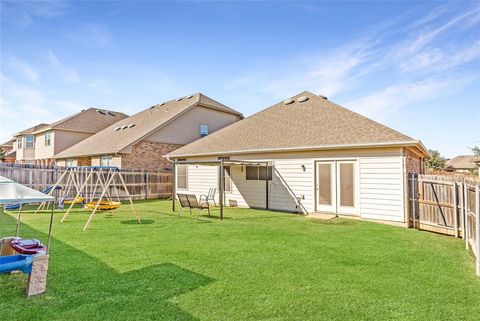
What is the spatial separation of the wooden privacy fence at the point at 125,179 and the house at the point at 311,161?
8.78 feet

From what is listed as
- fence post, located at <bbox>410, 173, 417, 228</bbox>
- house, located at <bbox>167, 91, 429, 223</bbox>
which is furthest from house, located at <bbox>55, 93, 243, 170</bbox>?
fence post, located at <bbox>410, 173, 417, 228</bbox>

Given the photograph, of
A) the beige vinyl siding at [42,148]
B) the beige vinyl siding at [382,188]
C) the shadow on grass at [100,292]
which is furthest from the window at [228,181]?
the beige vinyl siding at [42,148]

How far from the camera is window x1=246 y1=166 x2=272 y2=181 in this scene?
12720 millimetres

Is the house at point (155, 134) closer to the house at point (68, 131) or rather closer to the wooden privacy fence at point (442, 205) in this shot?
the house at point (68, 131)

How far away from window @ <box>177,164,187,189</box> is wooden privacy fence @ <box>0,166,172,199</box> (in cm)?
189

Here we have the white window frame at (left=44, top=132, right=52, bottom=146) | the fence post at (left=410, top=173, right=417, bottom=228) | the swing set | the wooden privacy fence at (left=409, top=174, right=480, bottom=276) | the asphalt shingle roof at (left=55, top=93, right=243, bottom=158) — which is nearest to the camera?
the wooden privacy fence at (left=409, top=174, right=480, bottom=276)

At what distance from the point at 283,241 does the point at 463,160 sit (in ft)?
215

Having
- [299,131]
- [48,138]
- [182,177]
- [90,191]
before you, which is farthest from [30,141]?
[299,131]

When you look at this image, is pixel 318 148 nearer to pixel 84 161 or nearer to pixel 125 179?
pixel 125 179

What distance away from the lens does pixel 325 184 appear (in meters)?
11.0

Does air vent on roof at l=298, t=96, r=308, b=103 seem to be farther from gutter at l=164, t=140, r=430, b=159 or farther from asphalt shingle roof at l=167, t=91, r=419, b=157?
gutter at l=164, t=140, r=430, b=159

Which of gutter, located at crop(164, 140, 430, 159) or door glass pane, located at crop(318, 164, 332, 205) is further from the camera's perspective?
door glass pane, located at crop(318, 164, 332, 205)

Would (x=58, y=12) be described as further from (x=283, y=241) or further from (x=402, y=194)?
(x=402, y=194)

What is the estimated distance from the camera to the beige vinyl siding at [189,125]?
19.5 meters
